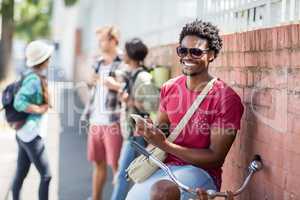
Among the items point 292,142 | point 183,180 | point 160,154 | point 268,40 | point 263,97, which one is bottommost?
point 183,180

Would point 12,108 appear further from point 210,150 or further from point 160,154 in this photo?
point 210,150

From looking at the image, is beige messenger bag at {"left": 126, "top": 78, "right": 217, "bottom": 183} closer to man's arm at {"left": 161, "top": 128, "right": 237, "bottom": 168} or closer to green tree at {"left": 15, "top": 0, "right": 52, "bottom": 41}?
man's arm at {"left": 161, "top": 128, "right": 237, "bottom": 168}

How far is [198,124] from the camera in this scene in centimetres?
332

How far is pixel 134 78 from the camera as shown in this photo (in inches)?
Answer: 204

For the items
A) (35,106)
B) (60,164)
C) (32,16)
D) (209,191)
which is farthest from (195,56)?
(32,16)

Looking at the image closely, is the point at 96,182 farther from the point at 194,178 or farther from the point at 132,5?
the point at 132,5

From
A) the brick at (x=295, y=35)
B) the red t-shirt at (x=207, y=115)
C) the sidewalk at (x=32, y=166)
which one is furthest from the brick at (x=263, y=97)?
the sidewalk at (x=32, y=166)

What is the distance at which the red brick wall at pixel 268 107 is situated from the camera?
9.82 feet

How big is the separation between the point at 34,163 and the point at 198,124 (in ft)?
6.82

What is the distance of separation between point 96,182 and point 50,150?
340 centimetres

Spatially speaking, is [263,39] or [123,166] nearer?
[263,39]

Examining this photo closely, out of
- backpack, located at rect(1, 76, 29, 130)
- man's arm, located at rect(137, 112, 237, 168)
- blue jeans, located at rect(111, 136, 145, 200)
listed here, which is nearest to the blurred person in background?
blue jeans, located at rect(111, 136, 145, 200)

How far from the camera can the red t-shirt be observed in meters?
3.25

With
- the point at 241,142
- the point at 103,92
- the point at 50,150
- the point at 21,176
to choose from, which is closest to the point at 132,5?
the point at 50,150
